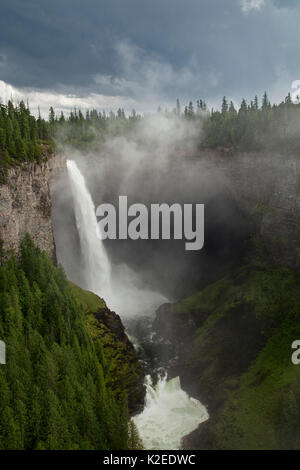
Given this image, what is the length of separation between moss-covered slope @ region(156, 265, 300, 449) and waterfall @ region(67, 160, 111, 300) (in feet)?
61.8

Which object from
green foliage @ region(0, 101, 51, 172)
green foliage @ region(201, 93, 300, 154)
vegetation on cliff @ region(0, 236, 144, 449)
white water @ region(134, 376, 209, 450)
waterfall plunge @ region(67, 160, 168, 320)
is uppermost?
green foliage @ region(201, 93, 300, 154)

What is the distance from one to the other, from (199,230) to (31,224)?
170 feet

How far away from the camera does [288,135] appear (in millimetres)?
86125

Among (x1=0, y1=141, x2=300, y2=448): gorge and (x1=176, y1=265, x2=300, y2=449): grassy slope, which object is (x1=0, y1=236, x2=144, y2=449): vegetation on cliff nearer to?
(x1=0, y1=141, x2=300, y2=448): gorge

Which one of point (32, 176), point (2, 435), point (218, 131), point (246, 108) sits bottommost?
point (2, 435)

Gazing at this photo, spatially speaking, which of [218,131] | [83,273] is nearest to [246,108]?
[218,131]

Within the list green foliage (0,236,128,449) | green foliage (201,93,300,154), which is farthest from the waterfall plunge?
green foliage (201,93,300,154)

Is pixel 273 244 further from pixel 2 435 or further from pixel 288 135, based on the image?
pixel 2 435

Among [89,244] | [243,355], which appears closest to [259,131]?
[89,244]

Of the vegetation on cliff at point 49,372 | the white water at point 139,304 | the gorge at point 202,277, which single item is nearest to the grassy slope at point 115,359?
the vegetation on cliff at point 49,372

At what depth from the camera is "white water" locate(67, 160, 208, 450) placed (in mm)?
51562

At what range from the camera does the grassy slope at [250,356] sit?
4606 centimetres

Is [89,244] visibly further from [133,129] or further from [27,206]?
[133,129]

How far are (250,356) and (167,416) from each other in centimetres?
1683
